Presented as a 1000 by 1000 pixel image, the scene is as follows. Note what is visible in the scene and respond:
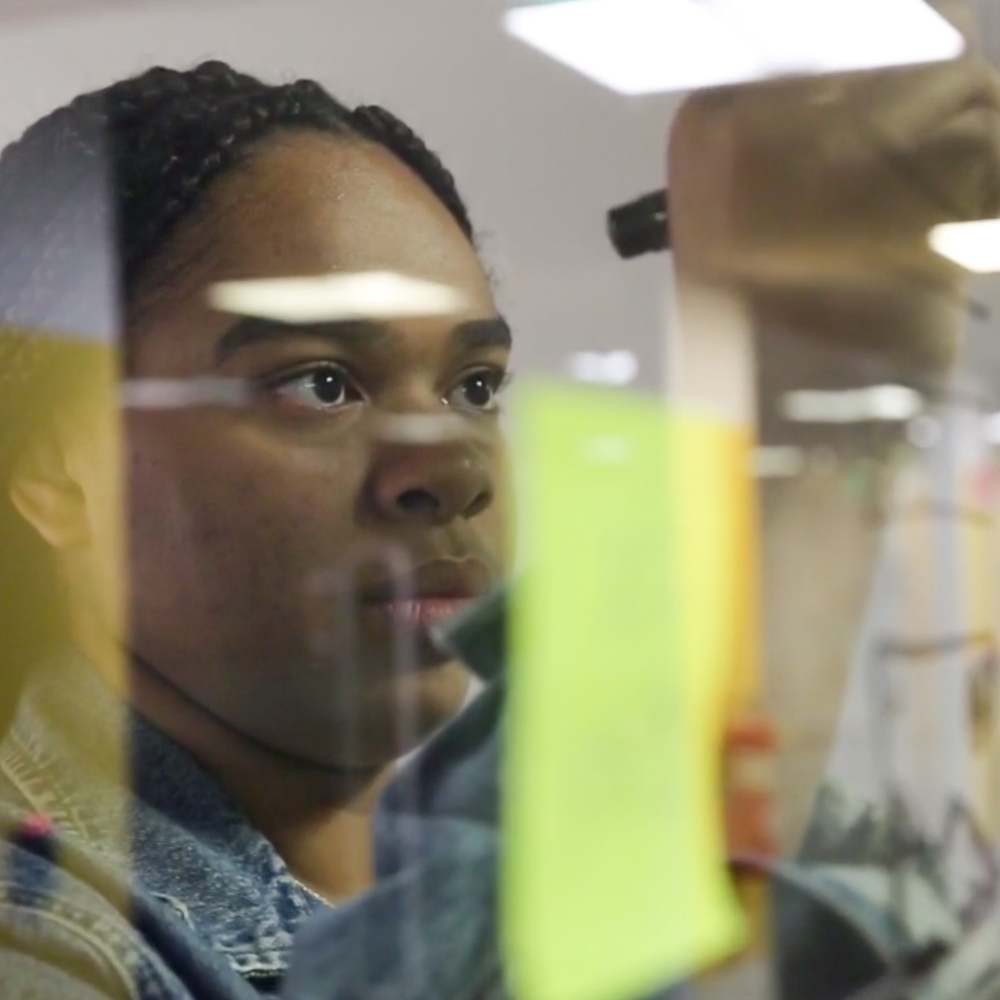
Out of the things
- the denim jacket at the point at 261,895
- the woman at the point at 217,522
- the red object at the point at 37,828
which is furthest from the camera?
the red object at the point at 37,828

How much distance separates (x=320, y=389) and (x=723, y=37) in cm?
36

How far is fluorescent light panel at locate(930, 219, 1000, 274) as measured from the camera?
1065mm

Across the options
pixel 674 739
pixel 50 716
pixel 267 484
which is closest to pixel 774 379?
pixel 674 739

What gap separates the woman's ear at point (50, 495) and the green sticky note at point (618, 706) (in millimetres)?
373

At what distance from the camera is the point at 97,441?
1.28 m

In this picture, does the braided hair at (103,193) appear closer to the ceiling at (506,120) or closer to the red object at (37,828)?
the ceiling at (506,120)

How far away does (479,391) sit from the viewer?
3.76 ft

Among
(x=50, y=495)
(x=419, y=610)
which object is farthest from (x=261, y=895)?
(x=50, y=495)

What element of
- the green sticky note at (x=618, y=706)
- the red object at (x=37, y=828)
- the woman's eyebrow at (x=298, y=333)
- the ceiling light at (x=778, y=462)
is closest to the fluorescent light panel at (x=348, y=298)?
the woman's eyebrow at (x=298, y=333)

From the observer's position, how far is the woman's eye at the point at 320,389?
1173 mm

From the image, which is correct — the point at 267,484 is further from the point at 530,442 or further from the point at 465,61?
the point at 465,61

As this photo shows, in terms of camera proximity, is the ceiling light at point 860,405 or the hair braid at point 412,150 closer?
the ceiling light at point 860,405

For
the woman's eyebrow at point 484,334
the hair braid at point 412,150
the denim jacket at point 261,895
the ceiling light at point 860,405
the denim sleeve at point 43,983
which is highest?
the hair braid at point 412,150

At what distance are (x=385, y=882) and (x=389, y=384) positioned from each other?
13.2 inches
